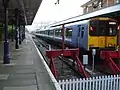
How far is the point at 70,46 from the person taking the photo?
87.5 ft

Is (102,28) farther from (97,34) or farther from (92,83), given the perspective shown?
(92,83)

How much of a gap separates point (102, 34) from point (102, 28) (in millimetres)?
423

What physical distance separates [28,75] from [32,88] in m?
2.93

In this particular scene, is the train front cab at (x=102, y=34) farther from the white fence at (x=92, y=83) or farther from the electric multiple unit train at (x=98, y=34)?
the white fence at (x=92, y=83)

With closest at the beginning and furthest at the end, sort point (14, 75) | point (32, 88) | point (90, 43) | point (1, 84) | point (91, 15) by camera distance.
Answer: point (32, 88)
point (1, 84)
point (14, 75)
point (91, 15)
point (90, 43)

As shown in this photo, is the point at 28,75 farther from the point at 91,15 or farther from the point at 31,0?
the point at 31,0

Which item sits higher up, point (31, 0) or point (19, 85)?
point (31, 0)

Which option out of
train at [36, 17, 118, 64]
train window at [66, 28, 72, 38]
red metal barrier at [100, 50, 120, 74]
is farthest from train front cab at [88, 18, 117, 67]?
train window at [66, 28, 72, 38]

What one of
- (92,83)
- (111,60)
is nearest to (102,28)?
(111,60)

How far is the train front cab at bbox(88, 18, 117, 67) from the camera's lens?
69.9 feet

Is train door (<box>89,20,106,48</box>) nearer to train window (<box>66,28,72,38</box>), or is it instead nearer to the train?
the train

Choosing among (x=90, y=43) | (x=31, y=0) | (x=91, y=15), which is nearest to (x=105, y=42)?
(x=90, y=43)

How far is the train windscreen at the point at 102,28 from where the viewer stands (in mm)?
21453

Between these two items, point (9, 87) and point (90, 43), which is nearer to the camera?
point (9, 87)
